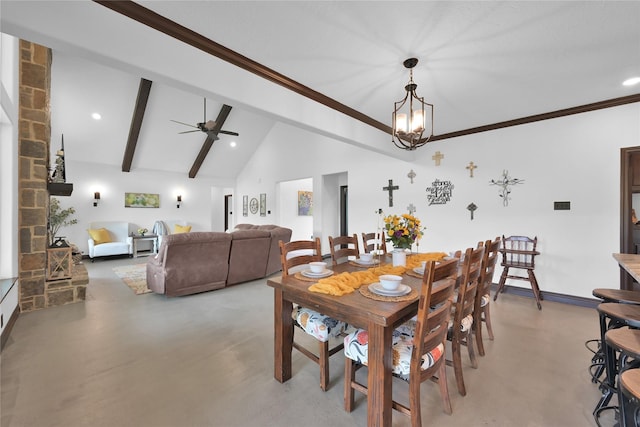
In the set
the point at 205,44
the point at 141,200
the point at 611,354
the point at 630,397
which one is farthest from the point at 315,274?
the point at 141,200

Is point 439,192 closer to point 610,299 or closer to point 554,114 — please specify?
point 554,114

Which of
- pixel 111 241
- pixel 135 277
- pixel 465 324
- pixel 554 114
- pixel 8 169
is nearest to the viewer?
pixel 465 324

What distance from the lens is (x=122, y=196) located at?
7703mm

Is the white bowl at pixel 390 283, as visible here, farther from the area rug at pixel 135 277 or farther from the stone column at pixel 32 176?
the stone column at pixel 32 176

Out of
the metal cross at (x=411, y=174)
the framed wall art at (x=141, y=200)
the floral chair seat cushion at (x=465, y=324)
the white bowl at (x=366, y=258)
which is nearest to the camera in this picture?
the floral chair seat cushion at (x=465, y=324)

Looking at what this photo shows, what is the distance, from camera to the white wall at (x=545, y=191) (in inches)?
130

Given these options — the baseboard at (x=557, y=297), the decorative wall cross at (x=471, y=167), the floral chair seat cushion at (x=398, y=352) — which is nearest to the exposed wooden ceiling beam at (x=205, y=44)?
the floral chair seat cushion at (x=398, y=352)

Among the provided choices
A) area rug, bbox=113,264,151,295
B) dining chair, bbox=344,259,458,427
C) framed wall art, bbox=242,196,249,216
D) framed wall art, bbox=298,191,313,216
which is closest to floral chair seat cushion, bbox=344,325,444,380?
dining chair, bbox=344,259,458,427

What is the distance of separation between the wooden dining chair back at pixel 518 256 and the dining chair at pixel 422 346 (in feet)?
8.77

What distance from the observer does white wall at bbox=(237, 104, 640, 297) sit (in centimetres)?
A: 331

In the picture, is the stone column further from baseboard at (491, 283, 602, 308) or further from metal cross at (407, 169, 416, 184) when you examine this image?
baseboard at (491, 283, 602, 308)

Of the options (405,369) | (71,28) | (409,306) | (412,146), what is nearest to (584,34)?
(412,146)

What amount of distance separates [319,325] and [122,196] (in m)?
8.34

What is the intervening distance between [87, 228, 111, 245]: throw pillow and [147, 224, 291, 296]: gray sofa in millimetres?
4026
